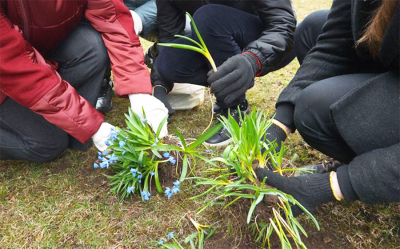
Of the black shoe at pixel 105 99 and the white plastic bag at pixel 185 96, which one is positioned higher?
the white plastic bag at pixel 185 96

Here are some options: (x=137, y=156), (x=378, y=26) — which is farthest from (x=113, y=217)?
(x=378, y=26)

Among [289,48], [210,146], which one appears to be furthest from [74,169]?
[289,48]

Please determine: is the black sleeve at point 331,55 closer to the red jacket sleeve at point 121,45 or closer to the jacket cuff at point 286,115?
the jacket cuff at point 286,115

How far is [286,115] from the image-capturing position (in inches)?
61.9

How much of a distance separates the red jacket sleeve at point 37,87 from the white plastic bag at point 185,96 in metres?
0.88

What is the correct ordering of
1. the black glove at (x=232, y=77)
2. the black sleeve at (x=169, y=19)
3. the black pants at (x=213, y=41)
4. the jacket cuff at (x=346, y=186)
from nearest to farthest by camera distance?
the jacket cuff at (x=346, y=186) < the black glove at (x=232, y=77) < the black pants at (x=213, y=41) < the black sleeve at (x=169, y=19)

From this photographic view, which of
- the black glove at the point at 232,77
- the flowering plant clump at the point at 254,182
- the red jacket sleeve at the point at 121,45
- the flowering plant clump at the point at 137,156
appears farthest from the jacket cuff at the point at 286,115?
the red jacket sleeve at the point at 121,45

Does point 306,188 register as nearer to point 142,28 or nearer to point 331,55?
point 331,55

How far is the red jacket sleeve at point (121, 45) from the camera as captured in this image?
183 cm

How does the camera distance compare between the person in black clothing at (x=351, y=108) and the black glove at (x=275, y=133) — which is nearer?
the person in black clothing at (x=351, y=108)

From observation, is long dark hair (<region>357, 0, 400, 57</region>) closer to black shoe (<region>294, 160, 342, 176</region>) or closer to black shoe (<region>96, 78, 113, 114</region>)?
black shoe (<region>294, 160, 342, 176</region>)

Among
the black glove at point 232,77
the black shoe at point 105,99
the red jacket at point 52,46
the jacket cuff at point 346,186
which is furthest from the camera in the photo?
the black shoe at point 105,99

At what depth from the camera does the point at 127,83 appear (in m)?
1.81

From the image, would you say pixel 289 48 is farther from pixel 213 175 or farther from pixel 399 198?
pixel 399 198
